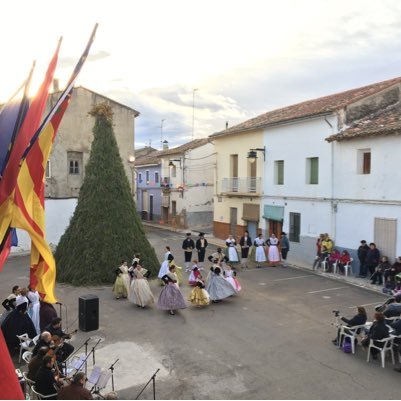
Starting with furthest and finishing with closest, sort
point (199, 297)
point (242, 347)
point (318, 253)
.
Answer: point (318, 253), point (199, 297), point (242, 347)

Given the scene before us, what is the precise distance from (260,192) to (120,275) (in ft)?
40.6

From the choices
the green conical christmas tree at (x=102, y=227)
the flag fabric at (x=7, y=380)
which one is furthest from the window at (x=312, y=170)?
the flag fabric at (x=7, y=380)

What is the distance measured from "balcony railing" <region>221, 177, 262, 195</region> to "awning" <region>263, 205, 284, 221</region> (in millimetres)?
1250

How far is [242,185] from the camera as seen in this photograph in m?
26.2

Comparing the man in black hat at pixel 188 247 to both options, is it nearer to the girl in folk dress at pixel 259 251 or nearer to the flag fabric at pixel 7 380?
the girl in folk dress at pixel 259 251

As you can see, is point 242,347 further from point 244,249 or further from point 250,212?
point 250,212

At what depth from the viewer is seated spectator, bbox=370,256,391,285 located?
1600cm

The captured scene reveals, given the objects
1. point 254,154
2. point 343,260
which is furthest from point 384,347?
point 254,154

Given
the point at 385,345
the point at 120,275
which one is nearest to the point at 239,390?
the point at 385,345

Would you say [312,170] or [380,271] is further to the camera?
[312,170]

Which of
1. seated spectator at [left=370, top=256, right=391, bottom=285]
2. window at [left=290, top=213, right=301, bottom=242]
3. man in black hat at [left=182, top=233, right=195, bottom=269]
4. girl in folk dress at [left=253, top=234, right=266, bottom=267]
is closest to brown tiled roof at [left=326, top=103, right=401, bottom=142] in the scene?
window at [left=290, top=213, right=301, bottom=242]

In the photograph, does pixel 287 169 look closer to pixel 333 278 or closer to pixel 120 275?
pixel 333 278

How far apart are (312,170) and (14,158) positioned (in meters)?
17.0

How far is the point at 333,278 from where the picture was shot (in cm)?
1752
